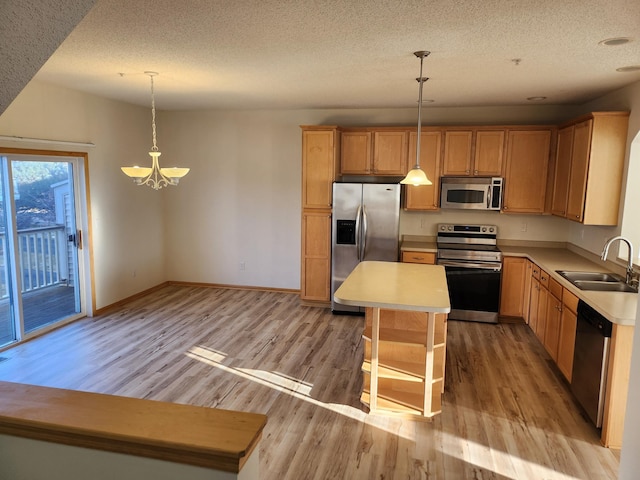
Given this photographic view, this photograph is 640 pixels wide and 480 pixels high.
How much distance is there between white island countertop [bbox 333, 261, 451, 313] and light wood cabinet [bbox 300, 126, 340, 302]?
1.64 metres

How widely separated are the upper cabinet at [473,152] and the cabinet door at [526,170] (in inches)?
5.0

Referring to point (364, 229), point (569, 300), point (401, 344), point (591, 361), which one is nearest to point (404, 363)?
point (401, 344)

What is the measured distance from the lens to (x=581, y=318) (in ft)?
10.6

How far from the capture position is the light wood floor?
272 centimetres

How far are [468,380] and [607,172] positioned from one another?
2281 mm

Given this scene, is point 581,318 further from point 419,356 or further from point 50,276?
point 50,276

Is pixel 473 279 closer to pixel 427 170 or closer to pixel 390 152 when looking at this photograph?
pixel 427 170

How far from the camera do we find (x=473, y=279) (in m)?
5.20

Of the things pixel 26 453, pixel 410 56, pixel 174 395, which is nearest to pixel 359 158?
→ pixel 410 56

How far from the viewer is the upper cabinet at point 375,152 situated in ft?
18.3

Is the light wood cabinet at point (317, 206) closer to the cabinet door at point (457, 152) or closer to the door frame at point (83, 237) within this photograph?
the cabinet door at point (457, 152)

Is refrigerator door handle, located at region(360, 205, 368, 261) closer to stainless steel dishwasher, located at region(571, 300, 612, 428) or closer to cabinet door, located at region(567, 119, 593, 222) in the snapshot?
cabinet door, located at region(567, 119, 593, 222)

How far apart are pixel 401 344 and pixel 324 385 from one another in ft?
2.79

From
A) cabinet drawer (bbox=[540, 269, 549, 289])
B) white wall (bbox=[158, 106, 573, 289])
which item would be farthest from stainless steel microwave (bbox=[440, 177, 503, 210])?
cabinet drawer (bbox=[540, 269, 549, 289])
